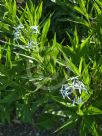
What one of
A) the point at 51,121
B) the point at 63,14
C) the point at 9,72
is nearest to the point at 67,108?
the point at 51,121

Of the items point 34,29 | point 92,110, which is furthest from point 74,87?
point 34,29

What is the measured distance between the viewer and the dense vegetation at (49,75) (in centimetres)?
167

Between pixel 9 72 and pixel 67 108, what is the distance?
0.33m

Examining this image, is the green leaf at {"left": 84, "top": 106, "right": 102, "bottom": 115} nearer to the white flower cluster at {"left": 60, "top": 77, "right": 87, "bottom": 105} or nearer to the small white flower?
the white flower cluster at {"left": 60, "top": 77, "right": 87, "bottom": 105}

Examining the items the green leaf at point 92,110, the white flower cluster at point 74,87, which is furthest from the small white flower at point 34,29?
the green leaf at point 92,110

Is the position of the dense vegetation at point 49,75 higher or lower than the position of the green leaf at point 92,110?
higher

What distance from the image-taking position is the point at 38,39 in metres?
1.84

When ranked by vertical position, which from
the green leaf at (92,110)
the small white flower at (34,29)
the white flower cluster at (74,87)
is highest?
the small white flower at (34,29)

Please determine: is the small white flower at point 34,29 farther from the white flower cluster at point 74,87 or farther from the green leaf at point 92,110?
the green leaf at point 92,110

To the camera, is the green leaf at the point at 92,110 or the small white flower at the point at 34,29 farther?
the small white flower at the point at 34,29

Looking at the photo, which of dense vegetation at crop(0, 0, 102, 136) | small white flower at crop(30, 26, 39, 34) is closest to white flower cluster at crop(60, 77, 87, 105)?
dense vegetation at crop(0, 0, 102, 136)

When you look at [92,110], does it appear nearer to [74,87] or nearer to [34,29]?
[74,87]

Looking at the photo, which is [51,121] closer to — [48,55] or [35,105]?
[35,105]

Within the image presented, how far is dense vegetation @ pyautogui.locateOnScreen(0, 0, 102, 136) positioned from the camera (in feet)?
5.49
